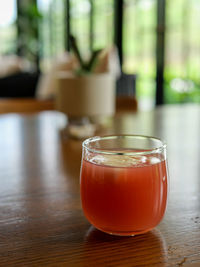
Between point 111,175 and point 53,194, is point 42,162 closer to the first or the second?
point 53,194

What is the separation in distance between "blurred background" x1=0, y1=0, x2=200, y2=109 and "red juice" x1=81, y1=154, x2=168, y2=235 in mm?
3186

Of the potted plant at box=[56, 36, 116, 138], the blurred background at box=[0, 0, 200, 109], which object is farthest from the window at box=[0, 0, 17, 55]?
the potted plant at box=[56, 36, 116, 138]

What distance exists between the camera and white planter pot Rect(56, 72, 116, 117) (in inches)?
42.0

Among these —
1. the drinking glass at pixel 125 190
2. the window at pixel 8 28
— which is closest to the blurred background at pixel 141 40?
the window at pixel 8 28

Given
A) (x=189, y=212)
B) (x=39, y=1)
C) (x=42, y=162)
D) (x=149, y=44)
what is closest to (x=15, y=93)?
(x=149, y=44)

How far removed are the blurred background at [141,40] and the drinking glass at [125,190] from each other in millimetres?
3183

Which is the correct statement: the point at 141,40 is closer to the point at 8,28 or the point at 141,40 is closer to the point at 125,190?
the point at 8,28

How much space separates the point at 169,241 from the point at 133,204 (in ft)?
0.19

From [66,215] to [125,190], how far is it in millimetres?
118

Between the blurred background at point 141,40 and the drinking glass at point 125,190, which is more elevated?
the blurred background at point 141,40

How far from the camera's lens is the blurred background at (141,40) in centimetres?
375

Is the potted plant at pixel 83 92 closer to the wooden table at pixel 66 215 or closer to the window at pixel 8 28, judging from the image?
the wooden table at pixel 66 215

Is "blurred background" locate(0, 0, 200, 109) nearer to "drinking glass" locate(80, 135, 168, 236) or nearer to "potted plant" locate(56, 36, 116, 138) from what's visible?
"potted plant" locate(56, 36, 116, 138)

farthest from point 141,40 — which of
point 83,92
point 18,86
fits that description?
point 83,92
